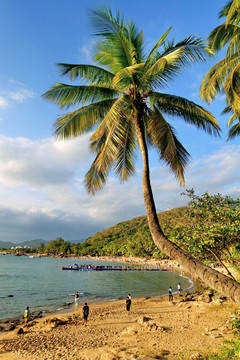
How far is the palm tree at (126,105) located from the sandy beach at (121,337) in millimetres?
6787

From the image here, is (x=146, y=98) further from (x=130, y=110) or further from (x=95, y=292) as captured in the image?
(x=95, y=292)

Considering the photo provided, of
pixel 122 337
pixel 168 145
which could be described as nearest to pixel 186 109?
pixel 168 145

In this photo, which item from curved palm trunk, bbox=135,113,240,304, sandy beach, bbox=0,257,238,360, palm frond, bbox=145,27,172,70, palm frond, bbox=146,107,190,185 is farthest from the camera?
sandy beach, bbox=0,257,238,360

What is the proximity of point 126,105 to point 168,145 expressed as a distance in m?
1.86

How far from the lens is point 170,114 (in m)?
8.48

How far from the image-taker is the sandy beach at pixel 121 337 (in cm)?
956

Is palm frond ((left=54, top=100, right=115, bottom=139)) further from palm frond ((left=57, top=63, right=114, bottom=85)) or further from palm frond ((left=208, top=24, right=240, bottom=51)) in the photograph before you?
palm frond ((left=208, top=24, right=240, bottom=51))

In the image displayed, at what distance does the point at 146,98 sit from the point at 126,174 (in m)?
2.79

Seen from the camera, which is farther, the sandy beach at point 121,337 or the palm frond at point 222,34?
the sandy beach at point 121,337

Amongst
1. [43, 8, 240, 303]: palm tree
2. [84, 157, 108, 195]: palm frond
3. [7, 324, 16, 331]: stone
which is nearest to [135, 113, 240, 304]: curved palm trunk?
[43, 8, 240, 303]: palm tree

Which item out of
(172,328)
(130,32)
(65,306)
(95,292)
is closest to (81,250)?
(95,292)

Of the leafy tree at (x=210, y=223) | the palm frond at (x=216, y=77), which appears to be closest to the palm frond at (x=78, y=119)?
the palm frond at (x=216, y=77)

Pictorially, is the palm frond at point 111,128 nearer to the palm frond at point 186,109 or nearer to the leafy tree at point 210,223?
the palm frond at point 186,109

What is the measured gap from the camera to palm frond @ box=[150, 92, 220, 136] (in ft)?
24.2
